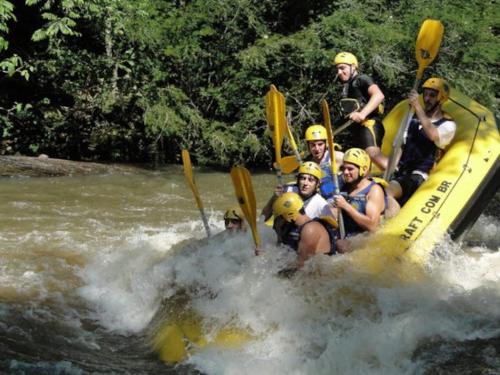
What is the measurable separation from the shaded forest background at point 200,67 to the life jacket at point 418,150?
459cm

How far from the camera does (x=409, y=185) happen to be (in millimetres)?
6219

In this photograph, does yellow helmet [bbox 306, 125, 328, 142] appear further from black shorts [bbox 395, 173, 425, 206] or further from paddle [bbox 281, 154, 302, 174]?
black shorts [bbox 395, 173, 425, 206]

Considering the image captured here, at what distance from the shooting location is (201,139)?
11.9 metres

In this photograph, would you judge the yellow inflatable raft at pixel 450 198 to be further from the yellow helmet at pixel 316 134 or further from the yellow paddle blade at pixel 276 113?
the yellow paddle blade at pixel 276 113

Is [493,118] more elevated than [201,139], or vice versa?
[493,118]

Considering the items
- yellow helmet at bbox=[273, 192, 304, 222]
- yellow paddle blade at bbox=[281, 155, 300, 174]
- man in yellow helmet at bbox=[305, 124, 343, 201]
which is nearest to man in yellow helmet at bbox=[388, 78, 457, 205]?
man in yellow helmet at bbox=[305, 124, 343, 201]

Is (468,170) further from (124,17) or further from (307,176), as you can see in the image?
(124,17)

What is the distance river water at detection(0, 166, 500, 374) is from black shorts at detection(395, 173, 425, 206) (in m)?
0.66

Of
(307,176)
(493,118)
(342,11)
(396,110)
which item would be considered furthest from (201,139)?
(307,176)

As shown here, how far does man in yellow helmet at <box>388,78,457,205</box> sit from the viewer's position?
19.9ft

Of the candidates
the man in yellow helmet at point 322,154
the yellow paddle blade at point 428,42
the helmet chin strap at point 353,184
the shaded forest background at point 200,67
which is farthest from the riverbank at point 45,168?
the helmet chin strap at point 353,184

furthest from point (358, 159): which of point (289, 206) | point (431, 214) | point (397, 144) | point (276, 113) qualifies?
point (276, 113)

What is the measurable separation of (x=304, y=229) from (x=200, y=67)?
768 cm

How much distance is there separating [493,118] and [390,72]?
4210mm
